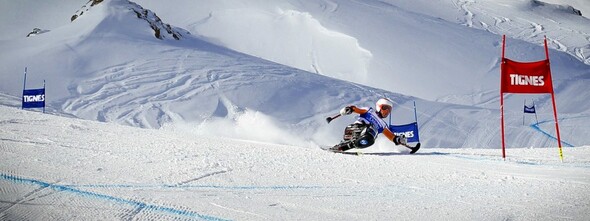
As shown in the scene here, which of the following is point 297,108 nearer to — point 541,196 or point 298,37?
point 541,196

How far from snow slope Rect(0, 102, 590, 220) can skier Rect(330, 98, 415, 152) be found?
4.73 feet

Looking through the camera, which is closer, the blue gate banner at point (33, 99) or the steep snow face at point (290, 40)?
the blue gate banner at point (33, 99)

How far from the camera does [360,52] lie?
3428 centimetres

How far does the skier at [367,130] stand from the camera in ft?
24.3

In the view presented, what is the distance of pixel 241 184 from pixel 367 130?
394cm

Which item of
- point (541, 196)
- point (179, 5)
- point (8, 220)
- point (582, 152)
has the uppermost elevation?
point (8, 220)

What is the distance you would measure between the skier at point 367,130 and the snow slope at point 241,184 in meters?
1.44

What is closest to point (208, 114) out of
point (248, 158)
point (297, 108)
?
point (297, 108)

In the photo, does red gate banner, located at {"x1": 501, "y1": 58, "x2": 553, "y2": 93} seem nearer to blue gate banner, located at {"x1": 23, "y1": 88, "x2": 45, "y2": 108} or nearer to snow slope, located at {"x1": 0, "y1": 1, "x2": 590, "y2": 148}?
snow slope, located at {"x1": 0, "y1": 1, "x2": 590, "y2": 148}

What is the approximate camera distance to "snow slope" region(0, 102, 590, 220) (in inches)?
113

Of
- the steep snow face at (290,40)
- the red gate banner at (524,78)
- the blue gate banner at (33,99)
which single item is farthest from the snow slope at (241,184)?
the steep snow face at (290,40)

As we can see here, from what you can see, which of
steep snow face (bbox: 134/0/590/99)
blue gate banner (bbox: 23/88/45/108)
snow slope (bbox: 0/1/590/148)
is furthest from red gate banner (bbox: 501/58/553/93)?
steep snow face (bbox: 134/0/590/99)

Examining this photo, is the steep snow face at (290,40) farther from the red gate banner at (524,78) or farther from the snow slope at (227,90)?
the red gate banner at (524,78)

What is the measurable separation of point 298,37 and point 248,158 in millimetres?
32718
